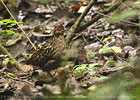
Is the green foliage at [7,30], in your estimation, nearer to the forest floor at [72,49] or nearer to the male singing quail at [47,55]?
the forest floor at [72,49]

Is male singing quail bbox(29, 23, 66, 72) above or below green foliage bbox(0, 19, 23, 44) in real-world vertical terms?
below

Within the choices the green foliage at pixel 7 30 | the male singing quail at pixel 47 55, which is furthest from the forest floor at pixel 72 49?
the green foliage at pixel 7 30

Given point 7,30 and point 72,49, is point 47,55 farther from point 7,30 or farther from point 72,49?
point 7,30

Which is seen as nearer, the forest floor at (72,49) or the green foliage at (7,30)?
the forest floor at (72,49)

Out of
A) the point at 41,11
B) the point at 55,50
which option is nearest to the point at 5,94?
the point at 55,50

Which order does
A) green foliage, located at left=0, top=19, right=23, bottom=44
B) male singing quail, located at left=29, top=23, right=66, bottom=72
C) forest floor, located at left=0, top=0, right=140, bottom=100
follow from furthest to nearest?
green foliage, located at left=0, top=19, right=23, bottom=44, male singing quail, located at left=29, top=23, right=66, bottom=72, forest floor, located at left=0, top=0, right=140, bottom=100

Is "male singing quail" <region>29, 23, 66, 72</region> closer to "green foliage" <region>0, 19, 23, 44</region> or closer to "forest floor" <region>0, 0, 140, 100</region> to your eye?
Answer: "forest floor" <region>0, 0, 140, 100</region>

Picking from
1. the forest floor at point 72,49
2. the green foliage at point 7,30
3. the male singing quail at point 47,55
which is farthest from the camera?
the green foliage at point 7,30

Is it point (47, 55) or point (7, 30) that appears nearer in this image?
point (47, 55)

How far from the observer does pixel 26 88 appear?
1819mm

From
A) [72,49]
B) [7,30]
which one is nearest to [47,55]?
[72,49]

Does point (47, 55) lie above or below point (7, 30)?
below

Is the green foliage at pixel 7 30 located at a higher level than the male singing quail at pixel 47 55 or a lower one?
higher

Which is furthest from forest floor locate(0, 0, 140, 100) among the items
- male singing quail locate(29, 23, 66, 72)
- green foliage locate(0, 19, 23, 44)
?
green foliage locate(0, 19, 23, 44)
